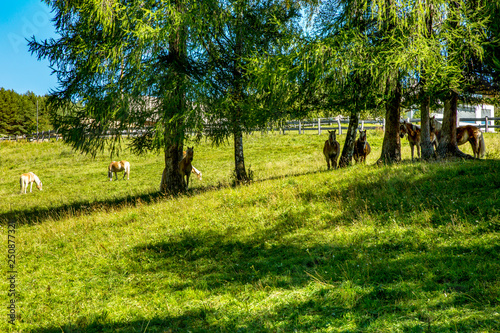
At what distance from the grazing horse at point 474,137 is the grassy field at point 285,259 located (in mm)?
3973

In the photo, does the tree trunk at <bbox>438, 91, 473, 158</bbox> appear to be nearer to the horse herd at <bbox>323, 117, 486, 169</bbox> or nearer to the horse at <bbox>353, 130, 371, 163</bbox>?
the horse herd at <bbox>323, 117, 486, 169</bbox>

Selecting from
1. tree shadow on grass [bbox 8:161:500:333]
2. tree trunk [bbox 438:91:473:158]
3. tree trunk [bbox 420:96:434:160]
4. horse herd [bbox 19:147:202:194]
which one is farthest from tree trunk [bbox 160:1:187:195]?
tree trunk [bbox 438:91:473:158]

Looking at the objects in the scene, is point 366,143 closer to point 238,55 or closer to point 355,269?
point 238,55

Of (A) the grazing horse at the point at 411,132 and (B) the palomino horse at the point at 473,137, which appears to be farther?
(A) the grazing horse at the point at 411,132

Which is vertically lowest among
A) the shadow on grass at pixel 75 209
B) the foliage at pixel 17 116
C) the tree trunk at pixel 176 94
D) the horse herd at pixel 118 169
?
the shadow on grass at pixel 75 209

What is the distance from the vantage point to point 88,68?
12.1 meters

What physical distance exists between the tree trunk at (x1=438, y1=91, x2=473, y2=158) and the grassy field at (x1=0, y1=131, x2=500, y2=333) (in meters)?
2.63

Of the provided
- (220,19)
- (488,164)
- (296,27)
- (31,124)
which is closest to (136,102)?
(220,19)

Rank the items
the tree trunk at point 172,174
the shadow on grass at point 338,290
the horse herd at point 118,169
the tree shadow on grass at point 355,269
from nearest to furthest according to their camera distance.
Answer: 1. the shadow on grass at point 338,290
2. the tree shadow on grass at point 355,269
3. the tree trunk at point 172,174
4. the horse herd at point 118,169

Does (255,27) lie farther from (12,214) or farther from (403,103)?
(12,214)

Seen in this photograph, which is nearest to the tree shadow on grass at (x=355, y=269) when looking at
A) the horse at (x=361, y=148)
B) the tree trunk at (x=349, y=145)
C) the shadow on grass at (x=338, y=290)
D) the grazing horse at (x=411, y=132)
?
the shadow on grass at (x=338, y=290)

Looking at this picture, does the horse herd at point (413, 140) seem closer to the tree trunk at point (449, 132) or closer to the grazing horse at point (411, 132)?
the grazing horse at point (411, 132)

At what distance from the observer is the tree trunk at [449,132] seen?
39.7 ft

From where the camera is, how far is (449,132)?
41.4ft
